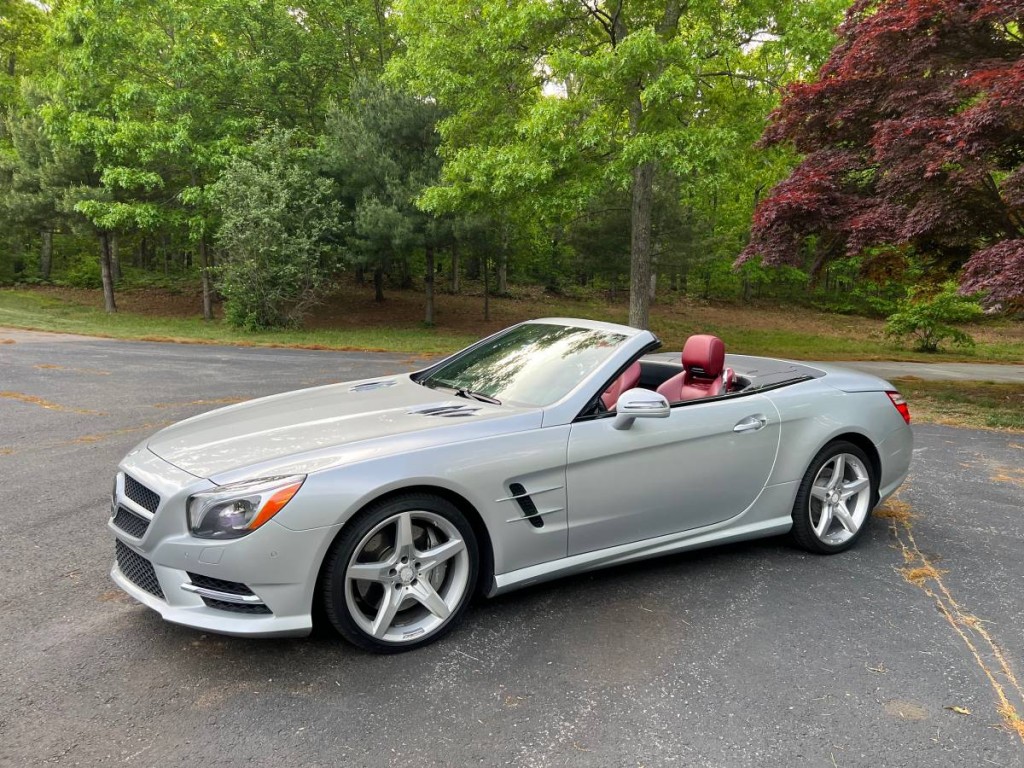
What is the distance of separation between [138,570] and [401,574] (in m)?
1.08

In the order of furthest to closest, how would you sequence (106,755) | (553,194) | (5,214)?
(5,214) → (553,194) → (106,755)

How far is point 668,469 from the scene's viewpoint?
3.46m

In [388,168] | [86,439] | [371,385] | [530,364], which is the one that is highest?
[388,168]

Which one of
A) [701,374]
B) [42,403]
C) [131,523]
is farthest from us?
[42,403]

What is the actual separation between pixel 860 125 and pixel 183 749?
1161 cm

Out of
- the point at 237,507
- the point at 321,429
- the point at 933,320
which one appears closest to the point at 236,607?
the point at 237,507

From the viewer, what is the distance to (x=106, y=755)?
220 cm

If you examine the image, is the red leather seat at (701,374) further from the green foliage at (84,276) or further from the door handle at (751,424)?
the green foliage at (84,276)

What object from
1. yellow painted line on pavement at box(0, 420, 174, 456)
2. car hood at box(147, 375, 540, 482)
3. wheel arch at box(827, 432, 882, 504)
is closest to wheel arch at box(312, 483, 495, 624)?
car hood at box(147, 375, 540, 482)

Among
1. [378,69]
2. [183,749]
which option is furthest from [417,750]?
[378,69]

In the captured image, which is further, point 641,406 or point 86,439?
point 86,439

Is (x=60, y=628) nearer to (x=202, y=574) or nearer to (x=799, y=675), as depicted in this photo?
Answer: (x=202, y=574)

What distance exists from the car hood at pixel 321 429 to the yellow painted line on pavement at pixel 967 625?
84.1 inches

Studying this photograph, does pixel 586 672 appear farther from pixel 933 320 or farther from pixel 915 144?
pixel 933 320
